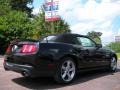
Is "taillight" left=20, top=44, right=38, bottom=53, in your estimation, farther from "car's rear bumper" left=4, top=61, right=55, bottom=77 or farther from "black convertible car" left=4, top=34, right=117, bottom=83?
"car's rear bumper" left=4, top=61, right=55, bottom=77

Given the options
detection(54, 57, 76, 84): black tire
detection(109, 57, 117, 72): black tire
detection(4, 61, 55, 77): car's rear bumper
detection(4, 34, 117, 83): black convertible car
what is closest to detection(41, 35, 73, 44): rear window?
detection(4, 34, 117, 83): black convertible car

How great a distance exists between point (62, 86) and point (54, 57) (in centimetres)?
89

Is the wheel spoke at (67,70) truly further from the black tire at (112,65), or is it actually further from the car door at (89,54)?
the black tire at (112,65)

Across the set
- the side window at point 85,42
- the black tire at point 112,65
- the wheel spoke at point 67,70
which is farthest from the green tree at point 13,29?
the wheel spoke at point 67,70

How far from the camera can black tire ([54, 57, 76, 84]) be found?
930 cm

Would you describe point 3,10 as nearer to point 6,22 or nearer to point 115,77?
point 6,22

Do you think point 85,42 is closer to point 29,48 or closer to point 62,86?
point 62,86

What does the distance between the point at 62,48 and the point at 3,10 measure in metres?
27.9

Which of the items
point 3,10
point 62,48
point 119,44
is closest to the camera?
point 62,48

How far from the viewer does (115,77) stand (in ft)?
35.8

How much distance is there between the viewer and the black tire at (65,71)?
30.5ft

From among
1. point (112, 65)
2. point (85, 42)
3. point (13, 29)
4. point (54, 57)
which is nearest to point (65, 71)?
point (54, 57)

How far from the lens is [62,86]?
30.7ft

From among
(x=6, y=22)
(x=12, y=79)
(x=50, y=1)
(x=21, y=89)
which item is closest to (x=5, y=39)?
(x=6, y=22)
